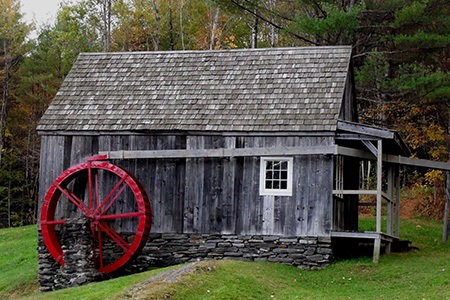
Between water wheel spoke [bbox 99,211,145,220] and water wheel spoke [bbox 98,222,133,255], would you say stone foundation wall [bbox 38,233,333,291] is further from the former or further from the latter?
water wheel spoke [bbox 99,211,145,220]

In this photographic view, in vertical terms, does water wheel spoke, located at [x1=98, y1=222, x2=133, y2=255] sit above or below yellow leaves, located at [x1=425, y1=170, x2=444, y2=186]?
below

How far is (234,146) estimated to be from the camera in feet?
64.0

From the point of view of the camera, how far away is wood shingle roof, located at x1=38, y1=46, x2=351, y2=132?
19484mm

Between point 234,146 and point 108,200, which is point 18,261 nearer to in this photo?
point 108,200

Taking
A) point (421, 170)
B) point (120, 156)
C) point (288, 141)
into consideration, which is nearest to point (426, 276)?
point (288, 141)

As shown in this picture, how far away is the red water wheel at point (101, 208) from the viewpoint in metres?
19.6

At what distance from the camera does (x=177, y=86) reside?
69.4ft

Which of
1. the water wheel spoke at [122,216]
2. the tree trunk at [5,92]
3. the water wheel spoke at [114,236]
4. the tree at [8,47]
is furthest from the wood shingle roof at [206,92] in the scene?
the tree at [8,47]

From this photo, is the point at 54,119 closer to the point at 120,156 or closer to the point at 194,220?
the point at 120,156

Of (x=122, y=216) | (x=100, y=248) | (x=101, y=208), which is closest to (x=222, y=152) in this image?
(x=122, y=216)

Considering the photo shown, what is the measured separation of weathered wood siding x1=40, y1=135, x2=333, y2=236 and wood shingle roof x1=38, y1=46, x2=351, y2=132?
1.28 feet

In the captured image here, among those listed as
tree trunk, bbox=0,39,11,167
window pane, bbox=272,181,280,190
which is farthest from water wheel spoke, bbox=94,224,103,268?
tree trunk, bbox=0,39,11,167

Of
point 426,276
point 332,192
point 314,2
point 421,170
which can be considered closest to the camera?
point 426,276

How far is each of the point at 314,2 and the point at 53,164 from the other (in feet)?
37.7
